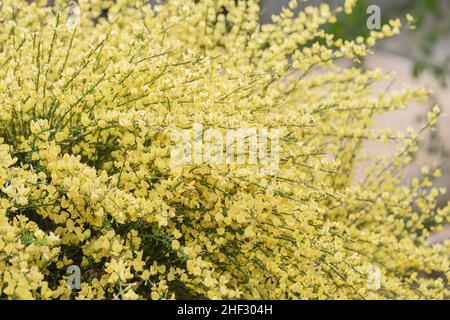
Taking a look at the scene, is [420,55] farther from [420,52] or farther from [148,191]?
[148,191]

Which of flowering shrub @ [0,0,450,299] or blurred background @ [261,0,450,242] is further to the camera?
blurred background @ [261,0,450,242]

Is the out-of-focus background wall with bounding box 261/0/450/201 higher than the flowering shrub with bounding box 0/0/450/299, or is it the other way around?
the out-of-focus background wall with bounding box 261/0/450/201

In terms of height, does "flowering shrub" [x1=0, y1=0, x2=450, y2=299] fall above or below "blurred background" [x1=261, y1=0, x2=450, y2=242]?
below

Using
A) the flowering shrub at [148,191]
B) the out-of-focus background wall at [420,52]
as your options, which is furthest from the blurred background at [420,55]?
the flowering shrub at [148,191]

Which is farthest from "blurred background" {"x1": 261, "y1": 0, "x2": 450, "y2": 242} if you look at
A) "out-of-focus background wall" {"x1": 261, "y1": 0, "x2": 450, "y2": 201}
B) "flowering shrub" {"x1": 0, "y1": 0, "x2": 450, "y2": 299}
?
"flowering shrub" {"x1": 0, "y1": 0, "x2": 450, "y2": 299}

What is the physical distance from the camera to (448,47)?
18.4ft

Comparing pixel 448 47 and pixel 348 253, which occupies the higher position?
pixel 448 47

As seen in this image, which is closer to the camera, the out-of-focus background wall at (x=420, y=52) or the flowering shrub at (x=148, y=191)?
the flowering shrub at (x=148, y=191)

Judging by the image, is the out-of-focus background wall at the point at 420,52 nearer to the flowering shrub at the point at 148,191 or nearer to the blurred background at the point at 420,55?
the blurred background at the point at 420,55

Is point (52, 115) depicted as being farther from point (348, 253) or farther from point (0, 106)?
point (348, 253)

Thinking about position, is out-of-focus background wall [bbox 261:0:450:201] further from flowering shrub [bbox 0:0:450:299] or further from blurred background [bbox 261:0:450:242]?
flowering shrub [bbox 0:0:450:299]

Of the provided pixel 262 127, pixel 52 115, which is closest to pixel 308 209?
pixel 262 127

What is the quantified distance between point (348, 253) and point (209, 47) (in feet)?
3.51
